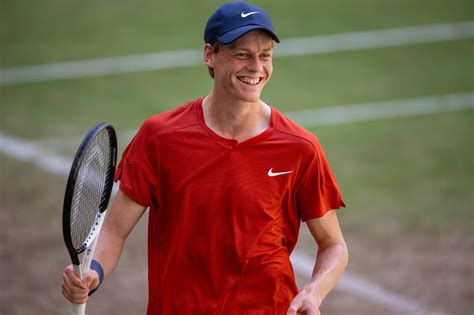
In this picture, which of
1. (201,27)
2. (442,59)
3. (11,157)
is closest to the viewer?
(11,157)

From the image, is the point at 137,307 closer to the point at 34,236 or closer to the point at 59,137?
the point at 34,236

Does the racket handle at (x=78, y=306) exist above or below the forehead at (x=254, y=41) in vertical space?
below

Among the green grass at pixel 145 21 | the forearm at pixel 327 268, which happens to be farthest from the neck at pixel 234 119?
the green grass at pixel 145 21

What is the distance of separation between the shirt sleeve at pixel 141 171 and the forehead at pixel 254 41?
0.62 metres

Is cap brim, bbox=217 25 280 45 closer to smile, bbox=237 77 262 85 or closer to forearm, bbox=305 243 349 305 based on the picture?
smile, bbox=237 77 262 85

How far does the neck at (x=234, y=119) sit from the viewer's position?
4.56m

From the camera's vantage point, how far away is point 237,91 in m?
4.48

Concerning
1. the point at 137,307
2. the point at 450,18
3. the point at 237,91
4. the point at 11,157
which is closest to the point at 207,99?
the point at 237,91

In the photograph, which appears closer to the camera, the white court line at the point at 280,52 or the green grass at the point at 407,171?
the green grass at the point at 407,171

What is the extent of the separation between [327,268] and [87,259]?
1.16 metres

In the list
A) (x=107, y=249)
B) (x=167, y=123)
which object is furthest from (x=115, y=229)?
(x=167, y=123)

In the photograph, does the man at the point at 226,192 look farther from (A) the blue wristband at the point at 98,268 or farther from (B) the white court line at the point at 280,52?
(B) the white court line at the point at 280,52

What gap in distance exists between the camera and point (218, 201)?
4.50 metres

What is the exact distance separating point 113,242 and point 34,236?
15.1ft
